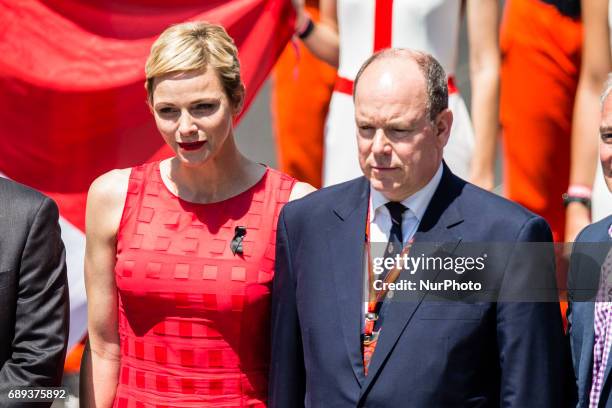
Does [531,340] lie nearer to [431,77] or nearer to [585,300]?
[585,300]

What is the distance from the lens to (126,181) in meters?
3.30

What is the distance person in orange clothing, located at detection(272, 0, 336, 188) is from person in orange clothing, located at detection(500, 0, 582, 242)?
677 mm

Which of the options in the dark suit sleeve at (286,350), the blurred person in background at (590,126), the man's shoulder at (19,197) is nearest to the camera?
the dark suit sleeve at (286,350)

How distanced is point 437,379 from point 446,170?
21.5 inches

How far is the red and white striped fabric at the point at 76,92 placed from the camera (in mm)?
4312

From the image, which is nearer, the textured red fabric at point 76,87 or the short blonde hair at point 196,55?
the short blonde hair at point 196,55

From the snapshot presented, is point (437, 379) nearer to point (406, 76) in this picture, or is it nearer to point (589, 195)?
point (406, 76)

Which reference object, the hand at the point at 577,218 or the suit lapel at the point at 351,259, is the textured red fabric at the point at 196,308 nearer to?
the suit lapel at the point at 351,259

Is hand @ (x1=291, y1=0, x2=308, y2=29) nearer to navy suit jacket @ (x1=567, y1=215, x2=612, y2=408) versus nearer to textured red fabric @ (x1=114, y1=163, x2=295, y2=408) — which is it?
textured red fabric @ (x1=114, y1=163, x2=295, y2=408)

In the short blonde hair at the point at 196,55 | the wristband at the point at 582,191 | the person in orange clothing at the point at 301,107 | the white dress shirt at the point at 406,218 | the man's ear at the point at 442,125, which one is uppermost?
the person in orange clothing at the point at 301,107

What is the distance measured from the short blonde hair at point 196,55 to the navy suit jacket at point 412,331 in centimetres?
48

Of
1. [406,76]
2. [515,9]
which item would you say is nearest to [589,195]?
[515,9]

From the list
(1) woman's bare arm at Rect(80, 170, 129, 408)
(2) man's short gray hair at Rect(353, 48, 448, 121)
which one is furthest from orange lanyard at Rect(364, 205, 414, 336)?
(1) woman's bare arm at Rect(80, 170, 129, 408)

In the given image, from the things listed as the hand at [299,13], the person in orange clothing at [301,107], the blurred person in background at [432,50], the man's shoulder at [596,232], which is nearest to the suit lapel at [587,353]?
the man's shoulder at [596,232]
